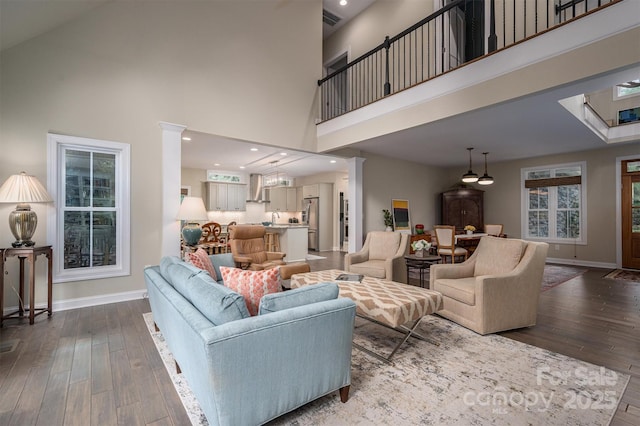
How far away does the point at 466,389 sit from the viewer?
1.95 meters

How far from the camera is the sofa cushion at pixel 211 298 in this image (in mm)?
1474

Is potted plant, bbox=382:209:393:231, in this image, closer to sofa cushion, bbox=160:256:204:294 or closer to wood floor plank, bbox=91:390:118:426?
sofa cushion, bbox=160:256:204:294

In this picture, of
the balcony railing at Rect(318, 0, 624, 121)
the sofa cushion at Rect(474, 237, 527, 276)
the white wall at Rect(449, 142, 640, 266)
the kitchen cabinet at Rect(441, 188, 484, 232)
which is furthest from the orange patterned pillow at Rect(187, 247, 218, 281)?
the white wall at Rect(449, 142, 640, 266)

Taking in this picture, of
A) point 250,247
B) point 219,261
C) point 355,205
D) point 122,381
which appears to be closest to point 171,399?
point 122,381

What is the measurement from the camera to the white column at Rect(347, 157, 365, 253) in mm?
6367

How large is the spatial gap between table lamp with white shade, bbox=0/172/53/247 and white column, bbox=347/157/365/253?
500 centimetres

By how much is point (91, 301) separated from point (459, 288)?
4494 mm

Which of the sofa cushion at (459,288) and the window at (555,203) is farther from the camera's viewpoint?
the window at (555,203)

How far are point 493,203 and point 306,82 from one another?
6235 millimetres

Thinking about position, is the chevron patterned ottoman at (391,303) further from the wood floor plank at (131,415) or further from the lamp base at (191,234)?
the lamp base at (191,234)

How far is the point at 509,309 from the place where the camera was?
2.89m

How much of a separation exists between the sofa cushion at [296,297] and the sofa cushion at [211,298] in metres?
0.12

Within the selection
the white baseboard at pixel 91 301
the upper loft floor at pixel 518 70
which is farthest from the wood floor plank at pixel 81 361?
the upper loft floor at pixel 518 70

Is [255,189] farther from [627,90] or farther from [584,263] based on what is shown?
[627,90]
